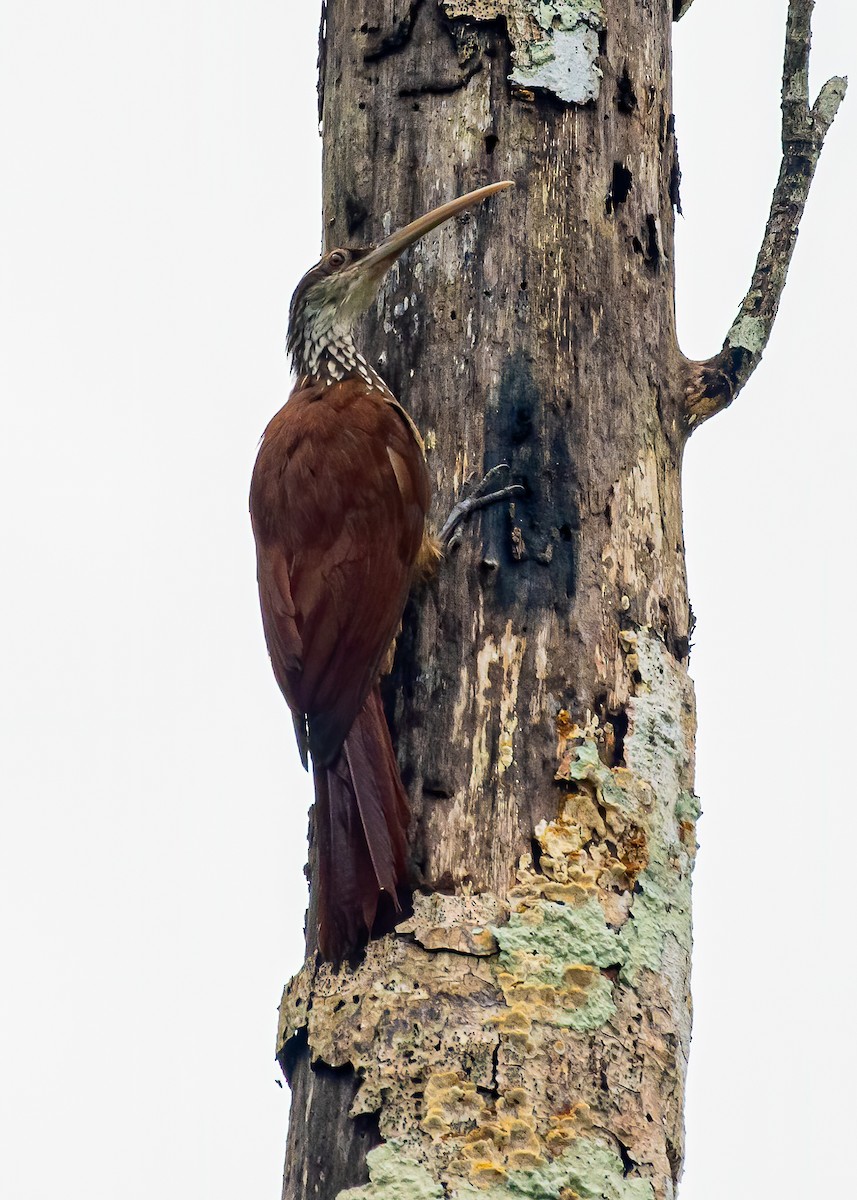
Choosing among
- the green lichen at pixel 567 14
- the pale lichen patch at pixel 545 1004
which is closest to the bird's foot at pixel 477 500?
the pale lichen patch at pixel 545 1004

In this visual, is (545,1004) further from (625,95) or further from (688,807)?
(625,95)

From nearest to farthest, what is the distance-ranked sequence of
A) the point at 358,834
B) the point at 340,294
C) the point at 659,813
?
1. the point at 358,834
2. the point at 659,813
3. the point at 340,294

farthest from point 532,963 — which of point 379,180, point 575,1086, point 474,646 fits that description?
point 379,180

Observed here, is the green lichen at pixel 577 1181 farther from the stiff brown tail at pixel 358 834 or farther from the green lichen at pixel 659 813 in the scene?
the stiff brown tail at pixel 358 834

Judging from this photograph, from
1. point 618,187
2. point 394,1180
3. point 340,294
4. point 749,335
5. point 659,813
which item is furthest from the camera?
point 340,294

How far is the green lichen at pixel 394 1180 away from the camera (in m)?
2.70

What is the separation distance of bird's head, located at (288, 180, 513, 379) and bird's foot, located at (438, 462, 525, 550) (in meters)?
0.58

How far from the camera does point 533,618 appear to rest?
3.19 m

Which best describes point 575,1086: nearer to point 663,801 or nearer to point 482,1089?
point 482,1089

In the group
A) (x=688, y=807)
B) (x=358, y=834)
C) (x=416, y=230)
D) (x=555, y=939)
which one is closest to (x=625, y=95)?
(x=416, y=230)

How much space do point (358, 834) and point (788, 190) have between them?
76.7 inches

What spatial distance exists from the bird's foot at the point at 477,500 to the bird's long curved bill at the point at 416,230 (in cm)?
56

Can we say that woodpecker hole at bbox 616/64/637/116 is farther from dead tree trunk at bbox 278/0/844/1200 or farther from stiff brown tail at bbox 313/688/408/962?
stiff brown tail at bbox 313/688/408/962

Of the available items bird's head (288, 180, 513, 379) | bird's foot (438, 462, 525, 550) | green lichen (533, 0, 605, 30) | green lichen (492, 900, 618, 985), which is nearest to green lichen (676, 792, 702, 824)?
green lichen (492, 900, 618, 985)
